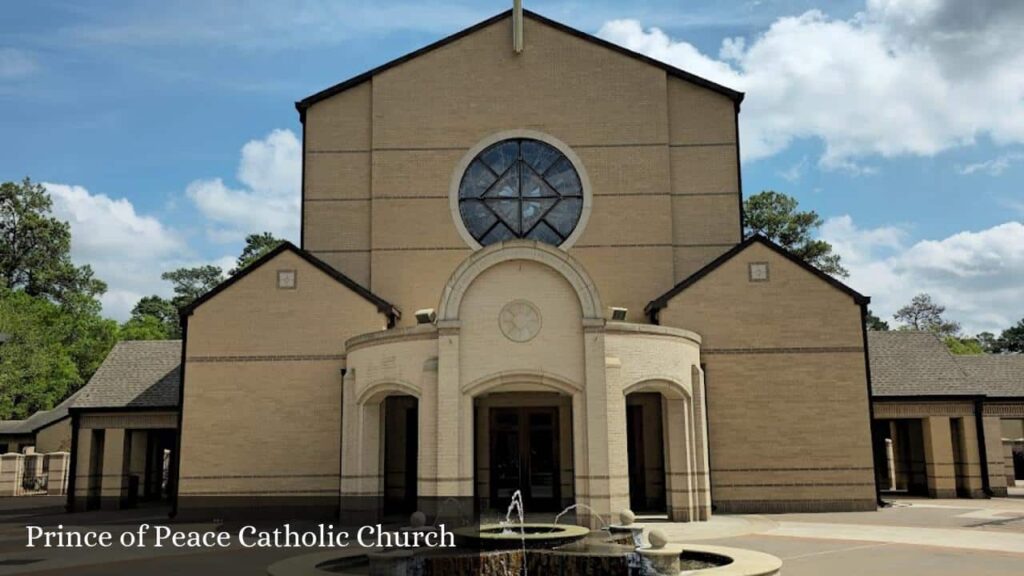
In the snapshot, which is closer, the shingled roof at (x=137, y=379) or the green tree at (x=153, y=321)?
the shingled roof at (x=137, y=379)

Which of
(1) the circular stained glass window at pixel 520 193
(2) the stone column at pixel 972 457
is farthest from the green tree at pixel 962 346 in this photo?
(1) the circular stained glass window at pixel 520 193

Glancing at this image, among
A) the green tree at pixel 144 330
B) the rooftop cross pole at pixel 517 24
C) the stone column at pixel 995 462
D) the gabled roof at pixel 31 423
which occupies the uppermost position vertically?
the rooftop cross pole at pixel 517 24

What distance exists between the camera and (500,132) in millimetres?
25469

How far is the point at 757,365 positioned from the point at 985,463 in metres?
9.85

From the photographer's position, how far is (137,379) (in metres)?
29.1

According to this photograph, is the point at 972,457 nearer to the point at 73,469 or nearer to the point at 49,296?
the point at 73,469

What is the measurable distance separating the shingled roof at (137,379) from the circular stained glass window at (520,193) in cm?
1098

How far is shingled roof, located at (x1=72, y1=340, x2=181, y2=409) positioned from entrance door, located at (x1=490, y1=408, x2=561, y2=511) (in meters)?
10.8

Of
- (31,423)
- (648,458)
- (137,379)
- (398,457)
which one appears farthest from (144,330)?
(648,458)

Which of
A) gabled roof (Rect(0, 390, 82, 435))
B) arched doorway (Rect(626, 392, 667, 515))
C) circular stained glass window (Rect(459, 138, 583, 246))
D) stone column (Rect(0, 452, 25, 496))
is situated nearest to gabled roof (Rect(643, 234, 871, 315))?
arched doorway (Rect(626, 392, 667, 515))

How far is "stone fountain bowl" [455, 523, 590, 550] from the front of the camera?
42.2 feet

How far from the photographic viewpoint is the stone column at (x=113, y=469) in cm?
2766

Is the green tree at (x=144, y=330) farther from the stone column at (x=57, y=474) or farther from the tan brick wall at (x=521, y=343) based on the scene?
the tan brick wall at (x=521, y=343)

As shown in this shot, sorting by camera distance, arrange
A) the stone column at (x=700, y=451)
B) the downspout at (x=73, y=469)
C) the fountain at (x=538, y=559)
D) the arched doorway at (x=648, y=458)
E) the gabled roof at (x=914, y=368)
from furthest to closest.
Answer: the downspout at (x=73, y=469), the gabled roof at (x=914, y=368), the arched doorway at (x=648, y=458), the stone column at (x=700, y=451), the fountain at (x=538, y=559)
